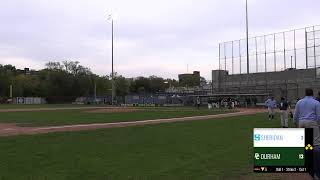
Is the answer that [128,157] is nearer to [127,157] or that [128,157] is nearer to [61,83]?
[127,157]

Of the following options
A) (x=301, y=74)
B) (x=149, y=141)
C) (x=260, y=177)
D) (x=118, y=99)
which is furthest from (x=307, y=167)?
(x=118, y=99)

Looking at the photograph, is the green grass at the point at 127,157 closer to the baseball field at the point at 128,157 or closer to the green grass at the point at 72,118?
the baseball field at the point at 128,157

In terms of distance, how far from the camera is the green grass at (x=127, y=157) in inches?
463

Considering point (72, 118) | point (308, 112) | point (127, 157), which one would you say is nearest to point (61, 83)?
point (72, 118)

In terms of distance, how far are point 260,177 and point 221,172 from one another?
3.73 ft

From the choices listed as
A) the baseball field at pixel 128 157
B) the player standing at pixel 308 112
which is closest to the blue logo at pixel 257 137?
the player standing at pixel 308 112

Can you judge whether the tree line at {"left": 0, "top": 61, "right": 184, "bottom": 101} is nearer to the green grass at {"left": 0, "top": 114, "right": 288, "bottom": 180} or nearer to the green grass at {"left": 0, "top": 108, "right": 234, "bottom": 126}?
the green grass at {"left": 0, "top": 108, "right": 234, "bottom": 126}

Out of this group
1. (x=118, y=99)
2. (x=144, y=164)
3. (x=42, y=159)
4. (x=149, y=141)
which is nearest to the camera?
(x=144, y=164)

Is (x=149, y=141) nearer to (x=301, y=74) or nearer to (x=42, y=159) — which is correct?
(x=42, y=159)

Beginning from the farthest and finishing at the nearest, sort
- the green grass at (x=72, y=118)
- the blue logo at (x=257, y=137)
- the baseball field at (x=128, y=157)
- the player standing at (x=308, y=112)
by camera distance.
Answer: the green grass at (x=72, y=118), the baseball field at (x=128, y=157), the player standing at (x=308, y=112), the blue logo at (x=257, y=137)

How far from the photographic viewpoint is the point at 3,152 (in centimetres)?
1627
